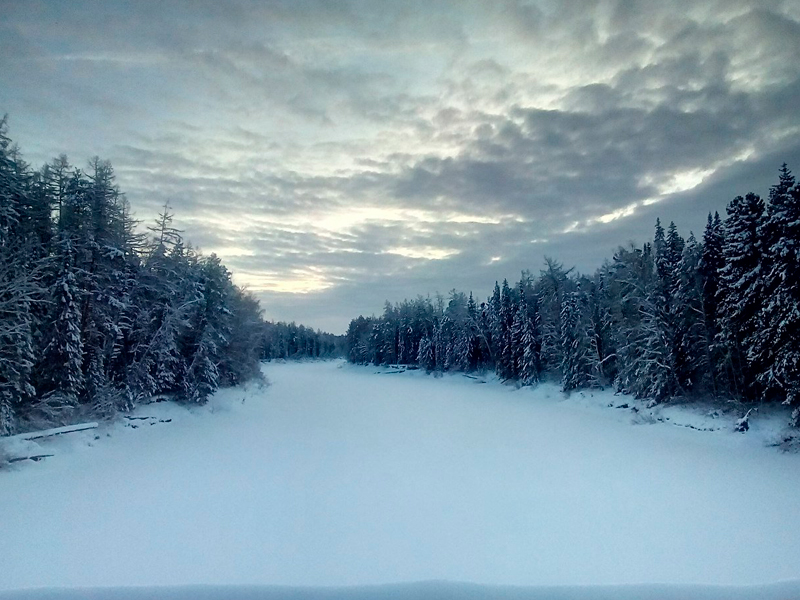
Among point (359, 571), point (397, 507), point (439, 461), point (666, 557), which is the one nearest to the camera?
point (359, 571)

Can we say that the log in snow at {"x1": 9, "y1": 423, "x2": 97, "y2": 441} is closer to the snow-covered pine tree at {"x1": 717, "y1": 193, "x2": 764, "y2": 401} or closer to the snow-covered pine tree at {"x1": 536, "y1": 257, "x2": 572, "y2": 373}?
the snow-covered pine tree at {"x1": 717, "y1": 193, "x2": 764, "y2": 401}

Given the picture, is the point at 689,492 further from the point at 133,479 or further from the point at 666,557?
the point at 133,479

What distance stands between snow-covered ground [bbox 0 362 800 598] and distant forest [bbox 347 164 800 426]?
481 centimetres

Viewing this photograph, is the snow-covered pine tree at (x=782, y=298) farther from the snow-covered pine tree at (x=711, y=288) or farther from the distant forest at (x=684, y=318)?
the snow-covered pine tree at (x=711, y=288)

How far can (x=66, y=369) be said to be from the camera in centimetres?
2208

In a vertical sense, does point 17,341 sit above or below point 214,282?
below

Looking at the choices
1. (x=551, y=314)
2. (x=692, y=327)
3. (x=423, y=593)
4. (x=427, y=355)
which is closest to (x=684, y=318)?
(x=692, y=327)

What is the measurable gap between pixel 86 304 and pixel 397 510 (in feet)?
74.9

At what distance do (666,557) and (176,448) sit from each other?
62.8 feet

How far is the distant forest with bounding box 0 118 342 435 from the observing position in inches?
752

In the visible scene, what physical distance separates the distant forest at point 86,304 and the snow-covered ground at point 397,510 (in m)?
3.17

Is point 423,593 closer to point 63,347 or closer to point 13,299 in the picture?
point 13,299

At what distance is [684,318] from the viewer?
31.7m

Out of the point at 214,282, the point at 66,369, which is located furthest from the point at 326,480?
the point at 214,282
